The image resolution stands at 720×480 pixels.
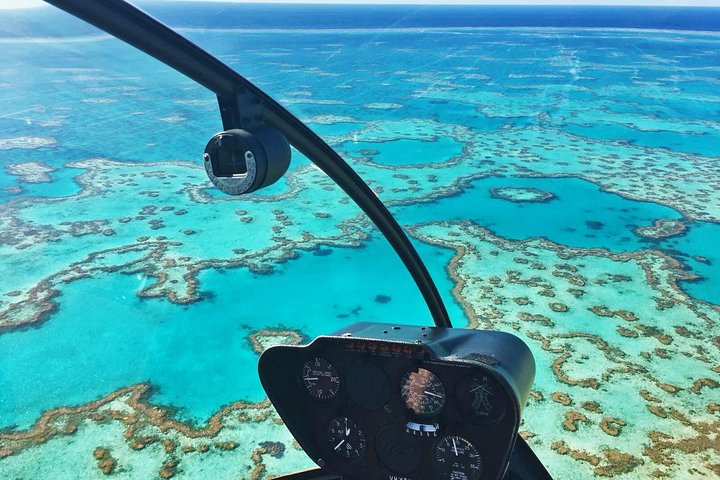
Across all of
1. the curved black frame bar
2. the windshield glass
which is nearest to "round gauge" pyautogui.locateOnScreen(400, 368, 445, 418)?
the curved black frame bar

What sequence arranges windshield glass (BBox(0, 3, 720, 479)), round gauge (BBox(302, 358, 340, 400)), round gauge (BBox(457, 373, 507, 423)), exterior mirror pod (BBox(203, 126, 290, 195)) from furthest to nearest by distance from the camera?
windshield glass (BBox(0, 3, 720, 479)) < round gauge (BBox(302, 358, 340, 400)) < round gauge (BBox(457, 373, 507, 423)) < exterior mirror pod (BBox(203, 126, 290, 195))

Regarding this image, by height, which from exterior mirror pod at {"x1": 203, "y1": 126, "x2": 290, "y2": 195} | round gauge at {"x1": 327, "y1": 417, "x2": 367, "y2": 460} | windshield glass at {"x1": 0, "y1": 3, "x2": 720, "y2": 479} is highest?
exterior mirror pod at {"x1": 203, "y1": 126, "x2": 290, "y2": 195}

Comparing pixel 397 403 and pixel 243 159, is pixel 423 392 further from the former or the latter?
pixel 243 159

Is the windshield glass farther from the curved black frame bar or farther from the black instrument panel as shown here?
the curved black frame bar

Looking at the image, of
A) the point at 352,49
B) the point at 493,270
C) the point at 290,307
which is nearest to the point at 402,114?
the point at 493,270

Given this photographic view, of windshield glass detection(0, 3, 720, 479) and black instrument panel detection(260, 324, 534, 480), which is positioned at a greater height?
black instrument panel detection(260, 324, 534, 480)

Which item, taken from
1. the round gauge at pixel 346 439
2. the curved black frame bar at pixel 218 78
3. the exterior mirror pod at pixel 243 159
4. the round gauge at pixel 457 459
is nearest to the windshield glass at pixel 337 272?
the round gauge at pixel 346 439
